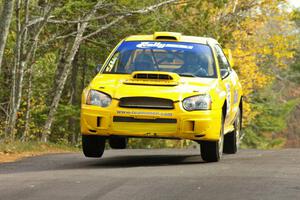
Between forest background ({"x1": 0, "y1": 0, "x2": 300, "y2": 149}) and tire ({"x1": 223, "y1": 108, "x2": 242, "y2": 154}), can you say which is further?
forest background ({"x1": 0, "y1": 0, "x2": 300, "y2": 149})

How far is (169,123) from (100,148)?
1652mm

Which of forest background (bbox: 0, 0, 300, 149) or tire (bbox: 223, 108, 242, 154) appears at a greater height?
forest background (bbox: 0, 0, 300, 149)

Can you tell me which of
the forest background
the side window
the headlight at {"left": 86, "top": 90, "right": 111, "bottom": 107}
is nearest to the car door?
the side window

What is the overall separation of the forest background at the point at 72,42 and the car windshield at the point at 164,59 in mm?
3899

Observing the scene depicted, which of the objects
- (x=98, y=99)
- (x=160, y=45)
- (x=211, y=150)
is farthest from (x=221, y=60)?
(x=98, y=99)

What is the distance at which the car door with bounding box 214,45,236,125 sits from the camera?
1241 cm

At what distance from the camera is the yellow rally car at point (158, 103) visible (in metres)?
10.9

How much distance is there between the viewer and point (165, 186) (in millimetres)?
8305

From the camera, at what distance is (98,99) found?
36.3 feet

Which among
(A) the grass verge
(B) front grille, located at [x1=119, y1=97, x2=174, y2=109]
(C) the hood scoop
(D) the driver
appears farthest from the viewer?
(A) the grass verge

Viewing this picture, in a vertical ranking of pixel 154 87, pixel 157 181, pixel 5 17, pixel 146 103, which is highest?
pixel 5 17

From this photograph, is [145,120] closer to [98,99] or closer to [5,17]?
[98,99]

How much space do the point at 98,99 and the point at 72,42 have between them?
49.6 ft

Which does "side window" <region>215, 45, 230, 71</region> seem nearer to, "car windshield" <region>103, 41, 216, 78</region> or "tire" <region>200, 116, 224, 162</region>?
"car windshield" <region>103, 41, 216, 78</region>
